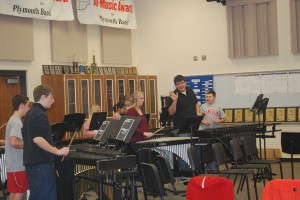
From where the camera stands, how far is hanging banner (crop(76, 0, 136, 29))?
1224 centimetres

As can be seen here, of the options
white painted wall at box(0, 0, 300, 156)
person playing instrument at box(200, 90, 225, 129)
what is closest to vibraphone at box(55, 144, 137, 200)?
person playing instrument at box(200, 90, 225, 129)

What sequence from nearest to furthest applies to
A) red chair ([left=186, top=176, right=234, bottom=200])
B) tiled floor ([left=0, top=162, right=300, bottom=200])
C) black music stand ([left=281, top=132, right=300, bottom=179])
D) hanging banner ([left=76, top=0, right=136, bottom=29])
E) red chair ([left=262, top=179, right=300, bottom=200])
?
red chair ([left=262, top=179, right=300, bottom=200])
red chair ([left=186, top=176, right=234, bottom=200])
black music stand ([left=281, top=132, right=300, bottom=179])
tiled floor ([left=0, top=162, right=300, bottom=200])
hanging banner ([left=76, top=0, right=136, bottom=29])

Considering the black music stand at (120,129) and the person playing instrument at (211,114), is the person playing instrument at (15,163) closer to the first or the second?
the black music stand at (120,129)

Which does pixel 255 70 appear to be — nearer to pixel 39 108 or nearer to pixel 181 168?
pixel 181 168

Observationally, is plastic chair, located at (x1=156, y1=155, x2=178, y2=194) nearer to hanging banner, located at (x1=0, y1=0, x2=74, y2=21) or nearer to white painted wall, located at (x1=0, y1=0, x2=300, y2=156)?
hanging banner, located at (x1=0, y1=0, x2=74, y2=21)

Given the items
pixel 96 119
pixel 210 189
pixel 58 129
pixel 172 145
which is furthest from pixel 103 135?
pixel 210 189

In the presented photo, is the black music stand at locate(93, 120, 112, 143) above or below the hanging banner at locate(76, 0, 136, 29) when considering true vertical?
below

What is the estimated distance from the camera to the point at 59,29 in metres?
12.0

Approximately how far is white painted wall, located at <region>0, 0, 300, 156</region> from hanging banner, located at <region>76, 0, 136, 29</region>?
0.51 m

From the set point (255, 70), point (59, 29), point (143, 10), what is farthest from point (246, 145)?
point (143, 10)

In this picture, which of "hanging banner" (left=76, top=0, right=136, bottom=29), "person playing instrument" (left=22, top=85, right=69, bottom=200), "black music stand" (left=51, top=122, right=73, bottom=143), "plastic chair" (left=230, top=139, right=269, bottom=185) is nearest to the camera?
"person playing instrument" (left=22, top=85, right=69, bottom=200)

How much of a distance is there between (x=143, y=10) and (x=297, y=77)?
4.74 m

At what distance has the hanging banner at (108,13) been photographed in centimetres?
1224

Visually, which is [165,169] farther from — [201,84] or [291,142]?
[201,84]
